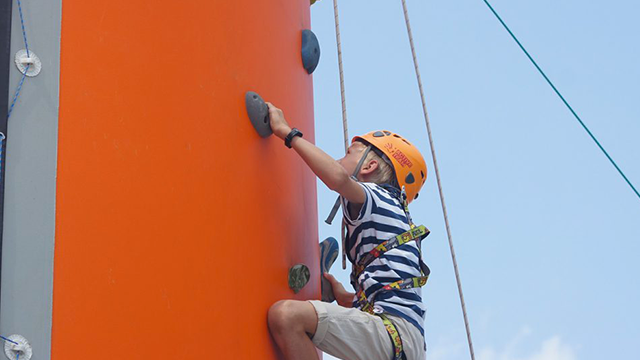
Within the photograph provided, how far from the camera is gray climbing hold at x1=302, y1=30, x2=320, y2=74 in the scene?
3.64 meters

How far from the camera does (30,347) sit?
2.07 meters

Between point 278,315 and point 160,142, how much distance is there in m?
0.77

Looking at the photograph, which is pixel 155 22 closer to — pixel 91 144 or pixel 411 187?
pixel 91 144

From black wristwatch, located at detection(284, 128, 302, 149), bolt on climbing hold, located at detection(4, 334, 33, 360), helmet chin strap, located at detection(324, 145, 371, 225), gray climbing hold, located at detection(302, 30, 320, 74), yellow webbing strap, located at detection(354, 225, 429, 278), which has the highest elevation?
gray climbing hold, located at detection(302, 30, 320, 74)

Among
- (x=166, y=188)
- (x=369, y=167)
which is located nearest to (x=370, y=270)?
(x=369, y=167)

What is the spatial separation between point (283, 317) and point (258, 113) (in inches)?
27.4

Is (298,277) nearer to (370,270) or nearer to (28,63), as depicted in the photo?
(370,270)

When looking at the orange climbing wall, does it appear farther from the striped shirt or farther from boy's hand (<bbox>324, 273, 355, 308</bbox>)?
boy's hand (<bbox>324, 273, 355, 308</bbox>)

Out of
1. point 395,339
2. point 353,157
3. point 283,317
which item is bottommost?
point 395,339

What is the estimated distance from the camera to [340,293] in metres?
3.82

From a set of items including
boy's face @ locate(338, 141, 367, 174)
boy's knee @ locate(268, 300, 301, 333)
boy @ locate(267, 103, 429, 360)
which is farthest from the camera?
boy's face @ locate(338, 141, 367, 174)

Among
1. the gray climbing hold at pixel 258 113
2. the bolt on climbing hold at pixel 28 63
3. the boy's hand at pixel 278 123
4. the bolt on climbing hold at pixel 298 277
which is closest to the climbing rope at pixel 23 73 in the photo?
the bolt on climbing hold at pixel 28 63

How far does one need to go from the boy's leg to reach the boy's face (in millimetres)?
838

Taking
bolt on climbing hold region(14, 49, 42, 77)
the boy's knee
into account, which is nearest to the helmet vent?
the boy's knee
